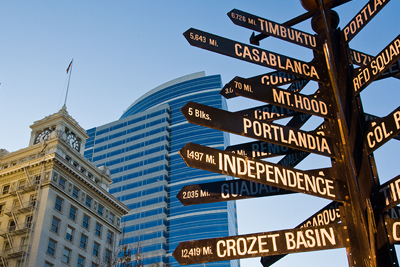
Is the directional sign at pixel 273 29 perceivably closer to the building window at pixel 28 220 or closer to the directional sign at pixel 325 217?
the directional sign at pixel 325 217

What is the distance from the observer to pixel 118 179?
11500cm

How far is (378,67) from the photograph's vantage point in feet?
15.7

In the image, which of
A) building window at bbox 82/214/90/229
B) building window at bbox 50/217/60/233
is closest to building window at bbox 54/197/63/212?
building window at bbox 50/217/60/233

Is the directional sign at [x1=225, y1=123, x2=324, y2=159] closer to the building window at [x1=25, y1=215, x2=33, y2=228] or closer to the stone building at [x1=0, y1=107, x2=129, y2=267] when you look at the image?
the stone building at [x1=0, y1=107, x2=129, y2=267]

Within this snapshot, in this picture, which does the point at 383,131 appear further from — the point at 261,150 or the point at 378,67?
the point at 261,150

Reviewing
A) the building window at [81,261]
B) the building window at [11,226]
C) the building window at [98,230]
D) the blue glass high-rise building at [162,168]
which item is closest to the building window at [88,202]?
the building window at [98,230]

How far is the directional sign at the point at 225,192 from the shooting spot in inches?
208

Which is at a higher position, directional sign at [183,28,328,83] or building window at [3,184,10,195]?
building window at [3,184,10,195]

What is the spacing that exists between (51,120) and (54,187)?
12.9 metres

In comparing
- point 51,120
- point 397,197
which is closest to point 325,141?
point 397,197

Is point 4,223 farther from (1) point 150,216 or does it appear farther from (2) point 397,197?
(1) point 150,216

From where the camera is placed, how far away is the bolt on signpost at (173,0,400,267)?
4.20 m

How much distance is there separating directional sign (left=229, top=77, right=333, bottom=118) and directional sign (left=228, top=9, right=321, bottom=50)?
3.13ft

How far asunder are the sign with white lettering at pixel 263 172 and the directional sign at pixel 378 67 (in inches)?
49.9
